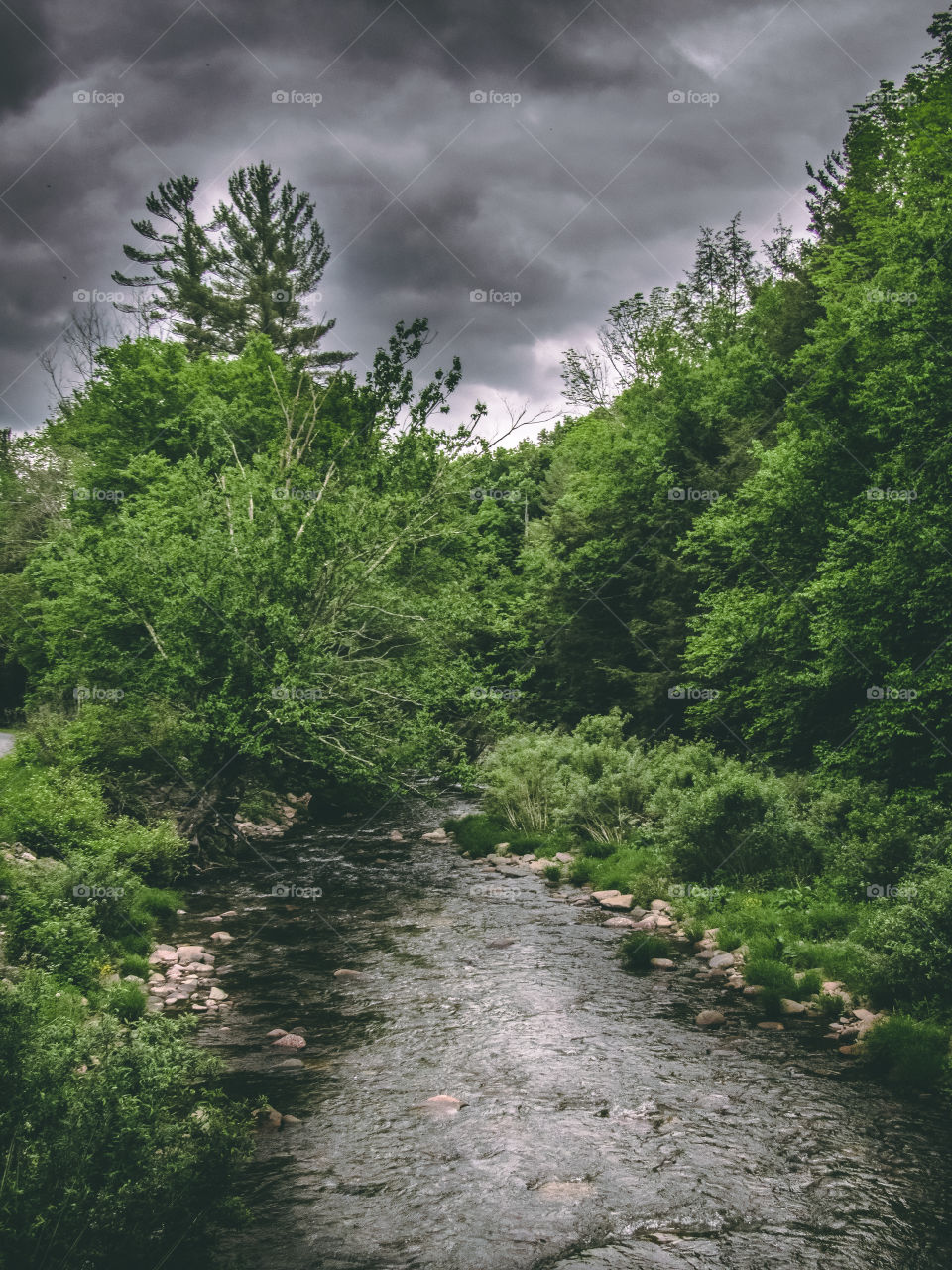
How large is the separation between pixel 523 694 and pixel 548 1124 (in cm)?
1186

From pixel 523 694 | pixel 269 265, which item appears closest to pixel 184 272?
pixel 269 265

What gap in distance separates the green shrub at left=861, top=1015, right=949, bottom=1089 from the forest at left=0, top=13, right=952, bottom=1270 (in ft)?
0.10

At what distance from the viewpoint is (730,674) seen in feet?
63.5

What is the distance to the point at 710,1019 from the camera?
28.3 feet

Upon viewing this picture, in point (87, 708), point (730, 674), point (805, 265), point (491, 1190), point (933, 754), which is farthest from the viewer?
point (805, 265)

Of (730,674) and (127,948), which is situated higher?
(730,674)

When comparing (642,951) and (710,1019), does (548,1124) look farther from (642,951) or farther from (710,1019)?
(642,951)

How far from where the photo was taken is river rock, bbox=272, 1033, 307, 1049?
7895mm

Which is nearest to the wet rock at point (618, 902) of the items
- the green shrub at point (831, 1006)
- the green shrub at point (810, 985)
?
the green shrub at point (810, 985)

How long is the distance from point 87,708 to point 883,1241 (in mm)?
14895

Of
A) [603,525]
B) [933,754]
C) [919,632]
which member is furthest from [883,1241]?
[603,525]

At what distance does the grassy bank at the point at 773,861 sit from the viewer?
26.9ft

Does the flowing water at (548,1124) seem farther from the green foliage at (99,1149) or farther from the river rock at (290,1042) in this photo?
the green foliage at (99,1149)

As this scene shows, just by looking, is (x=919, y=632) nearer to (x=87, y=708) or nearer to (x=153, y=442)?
(x=87, y=708)
